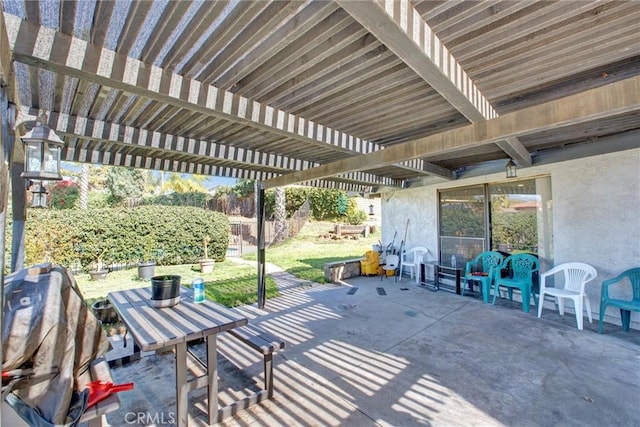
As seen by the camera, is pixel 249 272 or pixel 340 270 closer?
pixel 340 270

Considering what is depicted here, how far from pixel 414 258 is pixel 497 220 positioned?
219cm

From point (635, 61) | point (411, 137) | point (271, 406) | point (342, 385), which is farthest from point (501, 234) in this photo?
point (271, 406)

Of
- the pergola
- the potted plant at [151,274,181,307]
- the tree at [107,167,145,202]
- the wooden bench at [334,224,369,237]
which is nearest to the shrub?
the tree at [107,167,145,202]

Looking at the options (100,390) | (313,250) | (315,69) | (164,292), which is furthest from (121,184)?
(315,69)

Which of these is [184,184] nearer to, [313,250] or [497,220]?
[313,250]

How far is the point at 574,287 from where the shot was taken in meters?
4.47

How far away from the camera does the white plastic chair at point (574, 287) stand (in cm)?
405

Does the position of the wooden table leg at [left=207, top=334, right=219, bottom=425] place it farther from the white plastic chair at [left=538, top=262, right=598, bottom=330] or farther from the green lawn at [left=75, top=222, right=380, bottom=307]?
the white plastic chair at [left=538, top=262, right=598, bottom=330]

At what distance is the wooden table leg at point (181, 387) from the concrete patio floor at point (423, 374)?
23 centimetres

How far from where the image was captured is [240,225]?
1273cm

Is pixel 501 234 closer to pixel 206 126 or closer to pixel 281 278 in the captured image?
pixel 281 278

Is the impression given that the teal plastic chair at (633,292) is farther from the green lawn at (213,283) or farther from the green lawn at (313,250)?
the green lawn at (213,283)

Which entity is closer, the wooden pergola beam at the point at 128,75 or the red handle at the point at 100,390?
the wooden pergola beam at the point at 128,75

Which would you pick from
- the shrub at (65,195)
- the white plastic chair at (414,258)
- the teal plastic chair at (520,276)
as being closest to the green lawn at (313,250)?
the white plastic chair at (414,258)
